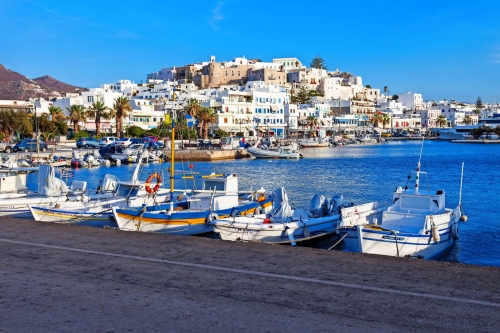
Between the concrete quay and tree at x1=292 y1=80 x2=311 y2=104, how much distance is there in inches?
5439

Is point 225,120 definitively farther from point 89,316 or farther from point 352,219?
point 89,316

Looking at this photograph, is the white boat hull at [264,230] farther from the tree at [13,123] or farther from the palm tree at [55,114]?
the palm tree at [55,114]

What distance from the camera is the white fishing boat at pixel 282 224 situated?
16.5 metres

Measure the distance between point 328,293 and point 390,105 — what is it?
184927 millimetres

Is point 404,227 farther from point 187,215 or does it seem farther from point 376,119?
point 376,119

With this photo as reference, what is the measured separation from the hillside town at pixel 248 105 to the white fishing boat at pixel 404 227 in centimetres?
3454

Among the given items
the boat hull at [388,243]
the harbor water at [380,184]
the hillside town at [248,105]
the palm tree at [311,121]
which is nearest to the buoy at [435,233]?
the boat hull at [388,243]

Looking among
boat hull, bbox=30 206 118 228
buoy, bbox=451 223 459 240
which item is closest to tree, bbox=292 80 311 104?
buoy, bbox=451 223 459 240

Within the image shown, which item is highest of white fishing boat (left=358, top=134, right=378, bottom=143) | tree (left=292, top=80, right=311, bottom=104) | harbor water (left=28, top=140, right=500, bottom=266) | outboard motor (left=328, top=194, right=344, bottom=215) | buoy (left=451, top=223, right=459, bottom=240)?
tree (left=292, top=80, right=311, bottom=104)

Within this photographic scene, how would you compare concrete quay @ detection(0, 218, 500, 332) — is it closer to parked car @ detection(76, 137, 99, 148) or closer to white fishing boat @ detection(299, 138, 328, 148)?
parked car @ detection(76, 137, 99, 148)

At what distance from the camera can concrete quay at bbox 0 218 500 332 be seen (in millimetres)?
7125

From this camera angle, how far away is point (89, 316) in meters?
7.34

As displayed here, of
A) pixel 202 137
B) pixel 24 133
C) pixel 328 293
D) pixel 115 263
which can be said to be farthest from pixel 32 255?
pixel 202 137

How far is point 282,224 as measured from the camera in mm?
17203
